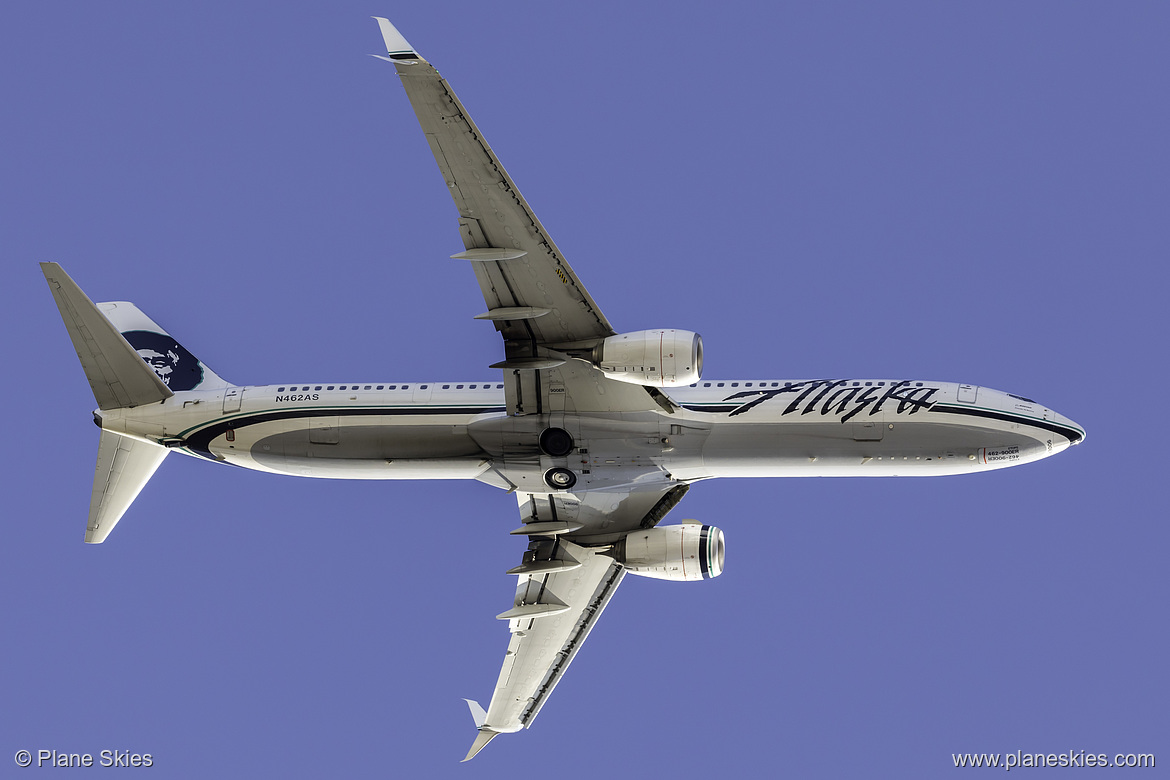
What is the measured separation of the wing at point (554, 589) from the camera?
131 ft

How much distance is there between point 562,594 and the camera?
1630 inches

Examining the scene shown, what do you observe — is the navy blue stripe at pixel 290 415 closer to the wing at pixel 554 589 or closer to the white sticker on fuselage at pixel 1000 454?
the wing at pixel 554 589

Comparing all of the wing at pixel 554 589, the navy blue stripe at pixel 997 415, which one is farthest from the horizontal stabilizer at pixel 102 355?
the navy blue stripe at pixel 997 415

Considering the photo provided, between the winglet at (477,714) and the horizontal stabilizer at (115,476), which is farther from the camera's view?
the winglet at (477,714)

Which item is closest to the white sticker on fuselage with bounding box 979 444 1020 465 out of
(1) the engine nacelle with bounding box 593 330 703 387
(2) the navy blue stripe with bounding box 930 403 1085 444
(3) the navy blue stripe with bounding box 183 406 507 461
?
(2) the navy blue stripe with bounding box 930 403 1085 444

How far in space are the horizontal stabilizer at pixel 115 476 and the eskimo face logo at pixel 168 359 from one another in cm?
210

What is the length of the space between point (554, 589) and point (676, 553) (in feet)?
14.5

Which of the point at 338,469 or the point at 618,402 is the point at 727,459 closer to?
the point at 618,402

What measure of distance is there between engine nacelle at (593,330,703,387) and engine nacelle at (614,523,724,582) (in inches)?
220

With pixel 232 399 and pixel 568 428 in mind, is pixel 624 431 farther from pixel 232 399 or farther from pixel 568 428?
pixel 232 399

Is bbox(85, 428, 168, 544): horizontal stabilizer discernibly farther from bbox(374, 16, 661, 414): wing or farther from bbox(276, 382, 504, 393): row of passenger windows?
bbox(374, 16, 661, 414): wing

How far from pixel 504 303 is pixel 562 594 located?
1019cm

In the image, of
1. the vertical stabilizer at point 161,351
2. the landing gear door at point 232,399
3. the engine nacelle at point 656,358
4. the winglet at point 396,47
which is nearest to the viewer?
the winglet at point 396,47

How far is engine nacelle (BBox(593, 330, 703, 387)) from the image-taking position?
3478cm
